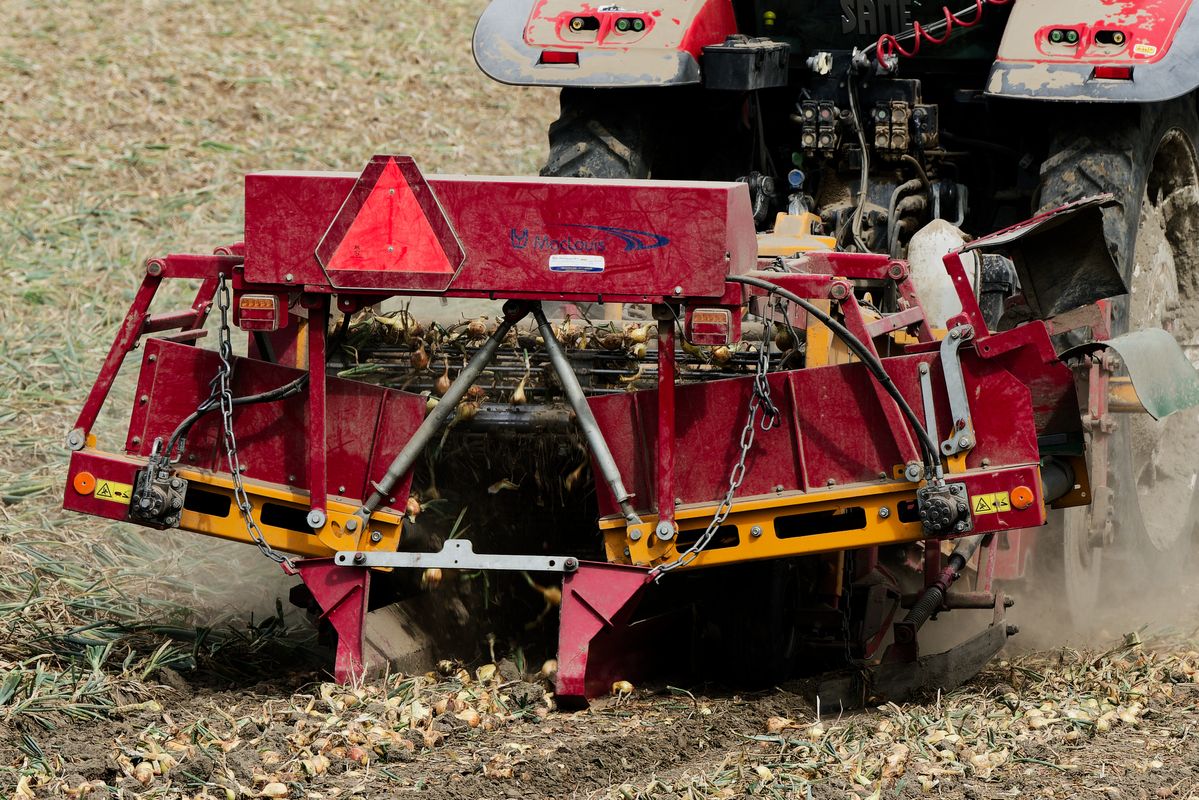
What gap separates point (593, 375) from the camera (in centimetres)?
515

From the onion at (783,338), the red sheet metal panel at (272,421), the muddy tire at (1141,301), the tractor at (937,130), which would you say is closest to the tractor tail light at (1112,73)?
the tractor at (937,130)

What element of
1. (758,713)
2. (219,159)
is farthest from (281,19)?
(758,713)

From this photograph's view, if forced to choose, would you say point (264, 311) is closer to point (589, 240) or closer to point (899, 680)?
point (589, 240)

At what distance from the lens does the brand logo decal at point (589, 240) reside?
4523mm

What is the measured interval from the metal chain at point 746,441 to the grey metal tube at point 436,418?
0.70 m

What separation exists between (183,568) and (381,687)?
1.78 m

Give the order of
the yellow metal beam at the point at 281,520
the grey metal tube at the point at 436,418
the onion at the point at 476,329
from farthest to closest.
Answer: the onion at the point at 476,329, the yellow metal beam at the point at 281,520, the grey metal tube at the point at 436,418

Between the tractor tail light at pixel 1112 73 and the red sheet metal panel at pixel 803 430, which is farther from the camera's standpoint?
the tractor tail light at pixel 1112 73

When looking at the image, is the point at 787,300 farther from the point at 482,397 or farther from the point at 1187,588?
the point at 1187,588

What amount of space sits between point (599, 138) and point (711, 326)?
1.80 m

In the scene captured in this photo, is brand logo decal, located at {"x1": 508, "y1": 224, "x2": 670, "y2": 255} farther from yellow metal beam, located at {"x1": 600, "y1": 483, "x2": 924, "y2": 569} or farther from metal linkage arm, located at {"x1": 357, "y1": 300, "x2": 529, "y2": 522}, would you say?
yellow metal beam, located at {"x1": 600, "y1": 483, "x2": 924, "y2": 569}

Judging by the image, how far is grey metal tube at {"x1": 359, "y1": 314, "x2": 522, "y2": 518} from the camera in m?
4.68

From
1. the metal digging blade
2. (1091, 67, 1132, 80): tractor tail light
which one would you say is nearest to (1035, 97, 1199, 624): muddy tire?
(1091, 67, 1132, 80): tractor tail light

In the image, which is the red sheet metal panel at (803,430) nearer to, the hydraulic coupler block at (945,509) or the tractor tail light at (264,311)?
the hydraulic coupler block at (945,509)
